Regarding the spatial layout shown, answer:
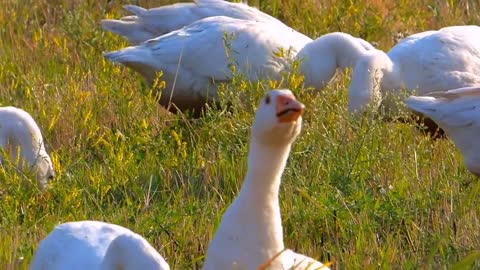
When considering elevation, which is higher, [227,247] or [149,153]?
[227,247]

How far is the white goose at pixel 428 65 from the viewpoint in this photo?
8406 mm

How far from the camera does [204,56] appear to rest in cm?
876

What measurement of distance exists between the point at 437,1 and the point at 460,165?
3995 millimetres

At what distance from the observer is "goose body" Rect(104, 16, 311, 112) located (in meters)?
8.63

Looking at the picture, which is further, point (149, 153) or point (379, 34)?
point (379, 34)

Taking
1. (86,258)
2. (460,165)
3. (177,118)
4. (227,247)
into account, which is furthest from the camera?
(177,118)

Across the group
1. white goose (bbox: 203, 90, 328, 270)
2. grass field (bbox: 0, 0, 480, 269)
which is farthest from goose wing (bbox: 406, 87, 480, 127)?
white goose (bbox: 203, 90, 328, 270)

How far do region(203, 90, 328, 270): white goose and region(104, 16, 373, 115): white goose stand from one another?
377 cm

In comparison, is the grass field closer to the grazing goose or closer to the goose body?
the goose body

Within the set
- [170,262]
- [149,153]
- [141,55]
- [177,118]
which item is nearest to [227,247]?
[170,262]

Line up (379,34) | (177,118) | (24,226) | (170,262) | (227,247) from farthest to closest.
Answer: (379,34)
(177,118)
(24,226)
(170,262)
(227,247)

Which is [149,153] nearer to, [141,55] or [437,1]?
[141,55]

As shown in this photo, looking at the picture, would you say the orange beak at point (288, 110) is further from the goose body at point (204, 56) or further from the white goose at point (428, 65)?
the goose body at point (204, 56)

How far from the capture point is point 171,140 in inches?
309
